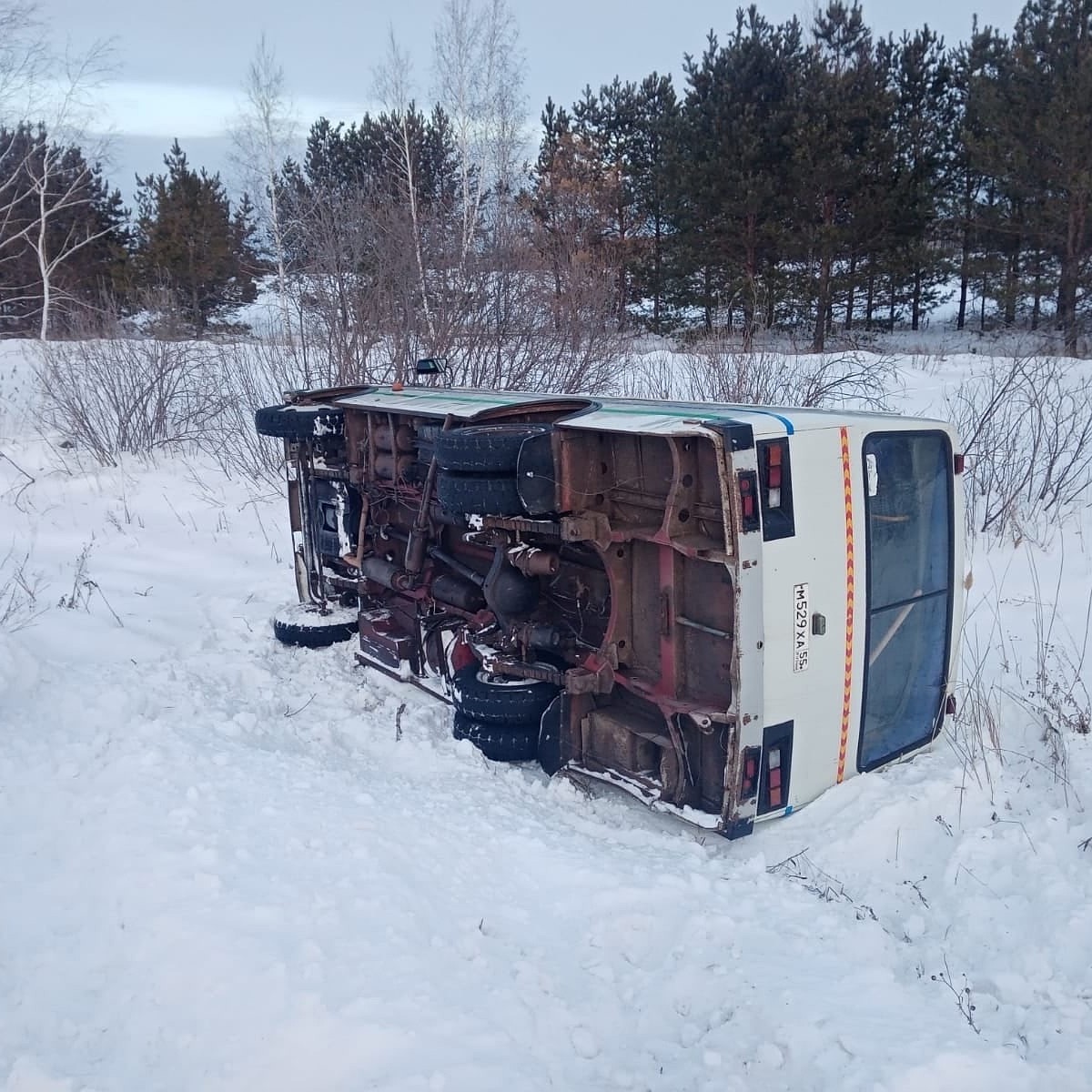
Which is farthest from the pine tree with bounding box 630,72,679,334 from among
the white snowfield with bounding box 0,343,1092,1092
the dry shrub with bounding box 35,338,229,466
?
the white snowfield with bounding box 0,343,1092,1092

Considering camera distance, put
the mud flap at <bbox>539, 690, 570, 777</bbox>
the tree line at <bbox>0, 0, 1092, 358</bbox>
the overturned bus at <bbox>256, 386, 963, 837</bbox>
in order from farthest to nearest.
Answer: the tree line at <bbox>0, 0, 1092, 358</bbox> < the mud flap at <bbox>539, 690, 570, 777</bbox> < the overturned bus at <bbox>256, 386, 963, 837</bbox>

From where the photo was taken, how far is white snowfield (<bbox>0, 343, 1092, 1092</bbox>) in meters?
2.62

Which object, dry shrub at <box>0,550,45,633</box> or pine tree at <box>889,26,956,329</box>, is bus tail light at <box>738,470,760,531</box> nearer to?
dry shrub at <box>0,550,45,633</box>

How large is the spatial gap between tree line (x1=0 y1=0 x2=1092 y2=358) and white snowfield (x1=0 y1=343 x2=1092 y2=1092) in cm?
1197

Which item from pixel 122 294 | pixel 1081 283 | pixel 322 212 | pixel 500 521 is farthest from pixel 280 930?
pixel 122 294

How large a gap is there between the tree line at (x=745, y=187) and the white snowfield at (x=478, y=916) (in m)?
12.0

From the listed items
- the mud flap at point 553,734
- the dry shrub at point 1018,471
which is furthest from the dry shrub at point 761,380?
the mud flap at point 553,734

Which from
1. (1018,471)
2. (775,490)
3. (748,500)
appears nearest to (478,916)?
(748,500)

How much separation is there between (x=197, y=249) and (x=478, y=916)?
25389 mm

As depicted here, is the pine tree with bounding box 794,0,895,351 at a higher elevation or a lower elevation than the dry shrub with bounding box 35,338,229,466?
higher

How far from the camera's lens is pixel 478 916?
10.9ft

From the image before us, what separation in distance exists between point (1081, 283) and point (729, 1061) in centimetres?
2186

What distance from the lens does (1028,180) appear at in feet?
66.8

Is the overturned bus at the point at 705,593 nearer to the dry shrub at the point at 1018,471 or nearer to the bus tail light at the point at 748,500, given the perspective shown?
the bus tail light at the point at 748,500
